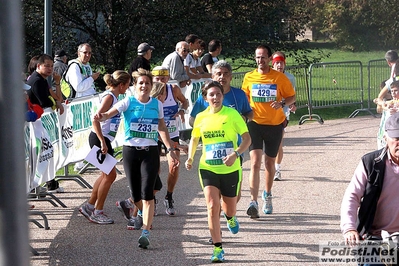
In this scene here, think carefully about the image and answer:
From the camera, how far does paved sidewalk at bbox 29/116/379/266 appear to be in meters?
8.10

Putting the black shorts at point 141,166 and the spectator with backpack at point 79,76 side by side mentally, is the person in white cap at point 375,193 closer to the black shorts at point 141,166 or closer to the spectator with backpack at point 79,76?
the black shorts at point 141,166

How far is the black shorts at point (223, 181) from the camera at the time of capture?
25.9 feet

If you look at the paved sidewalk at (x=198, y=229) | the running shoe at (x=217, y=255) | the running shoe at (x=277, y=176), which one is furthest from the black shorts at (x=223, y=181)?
the running shoe at (x=277, y=176)

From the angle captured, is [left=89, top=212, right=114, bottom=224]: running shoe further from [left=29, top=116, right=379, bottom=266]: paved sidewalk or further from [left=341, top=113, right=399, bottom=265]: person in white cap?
[left=341, top=113, right=399, bottom=265]: person in white cap

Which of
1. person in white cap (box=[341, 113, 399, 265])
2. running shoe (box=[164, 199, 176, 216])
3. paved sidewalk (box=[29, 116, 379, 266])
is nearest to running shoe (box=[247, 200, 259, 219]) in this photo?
paved sidewalk (box=[29, 116, 379, 266])

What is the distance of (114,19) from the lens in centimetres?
1989

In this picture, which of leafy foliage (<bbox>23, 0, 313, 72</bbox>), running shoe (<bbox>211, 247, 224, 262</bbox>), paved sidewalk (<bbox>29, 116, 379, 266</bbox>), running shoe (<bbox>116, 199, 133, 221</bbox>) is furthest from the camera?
leafy foliage (<bbox>23, 0, 313, 72</bbox>)

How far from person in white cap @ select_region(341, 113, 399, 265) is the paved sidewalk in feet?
9.95

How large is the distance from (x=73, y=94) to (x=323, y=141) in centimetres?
607

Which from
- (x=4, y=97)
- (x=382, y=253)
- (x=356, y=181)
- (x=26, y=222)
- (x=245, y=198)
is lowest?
(x=245, y=198)

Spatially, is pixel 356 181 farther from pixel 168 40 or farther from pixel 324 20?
pixel 324 20

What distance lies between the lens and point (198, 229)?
9.44 meters

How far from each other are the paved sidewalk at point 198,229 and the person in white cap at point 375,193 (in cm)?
303

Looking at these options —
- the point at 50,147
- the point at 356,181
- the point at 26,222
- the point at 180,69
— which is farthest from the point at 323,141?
the point at 26,222
